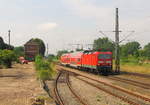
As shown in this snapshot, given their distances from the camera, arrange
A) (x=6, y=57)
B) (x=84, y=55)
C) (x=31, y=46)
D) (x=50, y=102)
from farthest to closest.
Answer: (x=31, y=46) → (x=6, y=57) → (x=84, y=55) → (x=50, y=102)

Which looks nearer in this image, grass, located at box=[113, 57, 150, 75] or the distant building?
grass, located at box=[113, 57, 150, 75]

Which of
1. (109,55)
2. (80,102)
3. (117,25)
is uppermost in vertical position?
(117,25)

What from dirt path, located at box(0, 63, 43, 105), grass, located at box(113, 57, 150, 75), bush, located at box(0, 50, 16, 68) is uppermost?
bush, located at box(0, 50, 16, 68)

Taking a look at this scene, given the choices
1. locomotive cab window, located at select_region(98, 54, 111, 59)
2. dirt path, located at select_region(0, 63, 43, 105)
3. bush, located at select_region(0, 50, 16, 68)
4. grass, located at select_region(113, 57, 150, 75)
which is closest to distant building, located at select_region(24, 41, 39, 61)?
bush, located at select_region(0, 50, 16, 68)

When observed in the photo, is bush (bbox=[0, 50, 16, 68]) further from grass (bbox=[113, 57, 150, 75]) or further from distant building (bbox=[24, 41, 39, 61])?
distant building (bbox=[24, 41, 39, 61])

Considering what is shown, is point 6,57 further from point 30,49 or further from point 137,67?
point 30,49

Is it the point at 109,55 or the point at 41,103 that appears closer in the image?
the point at 41,103

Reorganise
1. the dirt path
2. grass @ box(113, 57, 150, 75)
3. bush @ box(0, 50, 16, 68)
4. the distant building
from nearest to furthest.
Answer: the dirt path
grass @ box(113, 57, 150, 75)
bush @ box(0, 50, 16, 68)
the distant building

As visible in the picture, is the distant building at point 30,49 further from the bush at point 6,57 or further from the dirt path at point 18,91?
the dirt path at point 18,91

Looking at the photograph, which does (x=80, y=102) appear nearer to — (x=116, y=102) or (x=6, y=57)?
(x=116, y=102)

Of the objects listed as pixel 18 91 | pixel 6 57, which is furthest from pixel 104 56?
pixel 6 57

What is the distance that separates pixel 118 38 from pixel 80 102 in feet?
74.1

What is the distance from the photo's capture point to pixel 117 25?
118ft

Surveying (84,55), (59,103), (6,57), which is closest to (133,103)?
(59,103)
